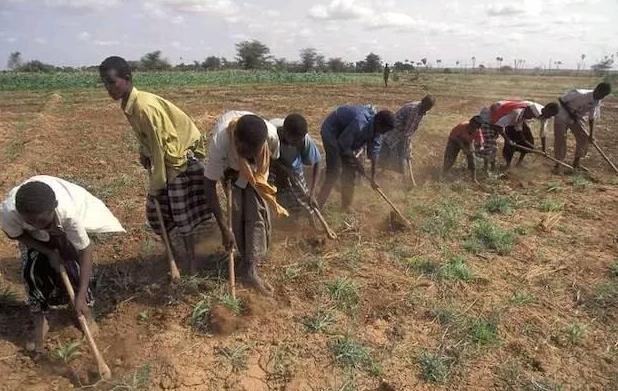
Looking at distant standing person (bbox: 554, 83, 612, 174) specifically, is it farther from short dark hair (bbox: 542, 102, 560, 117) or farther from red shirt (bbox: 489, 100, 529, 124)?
red shirt (bbox: 489, 100, 529, 124)

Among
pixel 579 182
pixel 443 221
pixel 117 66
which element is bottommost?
pixel 443 221

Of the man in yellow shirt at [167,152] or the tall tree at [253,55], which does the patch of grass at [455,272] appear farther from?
the tall tree at [253,55]

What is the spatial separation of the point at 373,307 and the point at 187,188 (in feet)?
5.49

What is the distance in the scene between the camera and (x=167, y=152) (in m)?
3.76

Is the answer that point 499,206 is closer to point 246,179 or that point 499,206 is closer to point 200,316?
point 246,179

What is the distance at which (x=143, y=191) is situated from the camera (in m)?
6.56

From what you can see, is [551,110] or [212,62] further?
[212,62]

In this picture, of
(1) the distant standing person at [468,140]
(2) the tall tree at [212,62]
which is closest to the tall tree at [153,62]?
(2) the tall tree at [212,62]

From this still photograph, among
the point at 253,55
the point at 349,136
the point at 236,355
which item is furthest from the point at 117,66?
the point at 253,55

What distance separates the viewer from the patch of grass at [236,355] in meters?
3.29

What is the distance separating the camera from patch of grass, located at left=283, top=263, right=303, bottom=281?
169 inches

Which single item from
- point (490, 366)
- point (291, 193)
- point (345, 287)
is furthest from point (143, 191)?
point (490, 366)

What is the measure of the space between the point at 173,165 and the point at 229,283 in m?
0.96

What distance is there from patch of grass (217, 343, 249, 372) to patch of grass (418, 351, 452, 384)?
1117 mm
